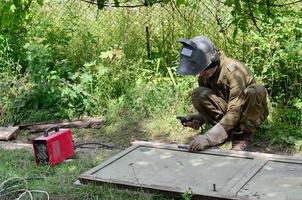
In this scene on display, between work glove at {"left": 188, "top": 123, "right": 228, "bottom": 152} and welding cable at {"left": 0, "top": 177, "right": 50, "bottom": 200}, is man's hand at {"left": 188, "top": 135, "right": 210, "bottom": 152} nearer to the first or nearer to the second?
work glove at {"left": 188, "top": 123, "right": 228, "bottom": 152}

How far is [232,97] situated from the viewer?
15.3 ft

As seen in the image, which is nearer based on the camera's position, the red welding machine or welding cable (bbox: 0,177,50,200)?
welding cable (bbox: 0,177,50,200)

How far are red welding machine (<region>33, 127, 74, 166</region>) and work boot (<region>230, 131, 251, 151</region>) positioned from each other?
1.59 m

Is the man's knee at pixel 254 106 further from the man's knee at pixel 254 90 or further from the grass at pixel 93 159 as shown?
the grass at pixel 93 159

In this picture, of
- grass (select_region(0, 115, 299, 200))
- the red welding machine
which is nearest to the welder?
grass (select_region(0, 115, 299, 200))

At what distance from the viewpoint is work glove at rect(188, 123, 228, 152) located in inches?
174

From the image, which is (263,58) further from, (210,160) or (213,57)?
(210,160)

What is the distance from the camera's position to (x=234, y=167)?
13.3 feet

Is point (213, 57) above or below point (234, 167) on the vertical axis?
above

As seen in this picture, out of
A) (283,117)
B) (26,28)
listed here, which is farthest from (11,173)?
(26,28)

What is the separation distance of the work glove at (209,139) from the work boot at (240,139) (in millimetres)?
348

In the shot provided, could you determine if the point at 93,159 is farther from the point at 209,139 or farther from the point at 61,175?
the point at 209,139

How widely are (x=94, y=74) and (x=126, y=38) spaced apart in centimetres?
88

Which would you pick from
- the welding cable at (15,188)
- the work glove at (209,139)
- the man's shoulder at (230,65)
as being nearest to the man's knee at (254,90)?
the man's shoulder at (230,65)
